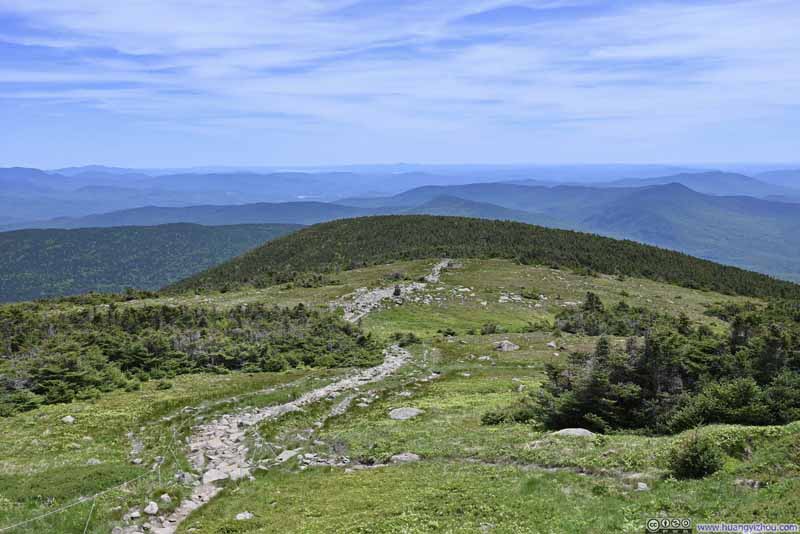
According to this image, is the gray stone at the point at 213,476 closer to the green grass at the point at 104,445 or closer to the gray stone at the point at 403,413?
the green grass at the point at 104,445

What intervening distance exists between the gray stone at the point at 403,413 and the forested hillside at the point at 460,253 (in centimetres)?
5695

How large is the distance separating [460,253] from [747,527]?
8438 cm

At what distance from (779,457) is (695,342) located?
11158 mm

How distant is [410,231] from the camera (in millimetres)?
126000

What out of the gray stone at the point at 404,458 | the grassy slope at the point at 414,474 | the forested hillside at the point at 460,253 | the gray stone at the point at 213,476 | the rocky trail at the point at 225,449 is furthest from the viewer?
the forested hillside at the point at 460,253

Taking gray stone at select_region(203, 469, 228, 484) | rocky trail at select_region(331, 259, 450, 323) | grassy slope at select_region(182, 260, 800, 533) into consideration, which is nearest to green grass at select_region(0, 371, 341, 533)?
gray stone at select_region(203, 469, 228, 484)

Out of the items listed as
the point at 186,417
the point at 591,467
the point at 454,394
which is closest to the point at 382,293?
the point at 454,394

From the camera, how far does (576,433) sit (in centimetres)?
1967

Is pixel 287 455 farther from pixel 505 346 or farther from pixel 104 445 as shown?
pixel 505 346

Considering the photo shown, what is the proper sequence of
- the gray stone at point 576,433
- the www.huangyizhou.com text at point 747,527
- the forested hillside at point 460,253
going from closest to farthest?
1. the www.huangyizhou.com text at point 747,527
2. the gray stone at point 576,433
3. the forested hillside at point 460,253

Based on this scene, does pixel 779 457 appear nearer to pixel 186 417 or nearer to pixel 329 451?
pixel 329 451

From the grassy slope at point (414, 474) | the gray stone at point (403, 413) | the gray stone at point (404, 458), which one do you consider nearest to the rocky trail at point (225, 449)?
the grassy slope at point (414, 474)

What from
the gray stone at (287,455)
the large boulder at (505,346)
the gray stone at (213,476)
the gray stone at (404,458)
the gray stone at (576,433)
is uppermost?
the gray stone at (576,433)

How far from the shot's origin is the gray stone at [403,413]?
2576 centimetres
